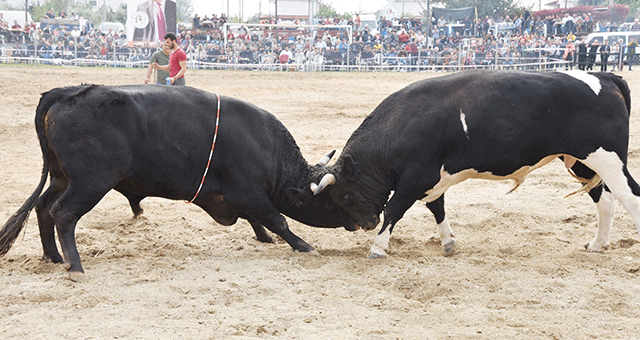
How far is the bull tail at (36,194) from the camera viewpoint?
504cm

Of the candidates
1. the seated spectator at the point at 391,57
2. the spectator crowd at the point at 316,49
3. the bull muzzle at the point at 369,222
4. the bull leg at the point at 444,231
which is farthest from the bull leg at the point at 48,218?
the seated spectator at the point at 391,57

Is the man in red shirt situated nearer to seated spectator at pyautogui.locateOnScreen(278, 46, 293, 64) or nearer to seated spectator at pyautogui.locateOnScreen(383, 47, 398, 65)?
seated spectator at pyautogui.locateOnScreen(278, 46, 293, 64)

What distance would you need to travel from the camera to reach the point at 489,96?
5.33m

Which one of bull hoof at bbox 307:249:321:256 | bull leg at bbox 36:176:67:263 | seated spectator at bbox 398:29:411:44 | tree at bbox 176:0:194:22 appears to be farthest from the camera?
tree at bbox 176:0:194:22

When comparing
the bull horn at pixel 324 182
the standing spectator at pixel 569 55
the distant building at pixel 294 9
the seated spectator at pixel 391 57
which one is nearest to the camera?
the bull horn at pixel 324 182

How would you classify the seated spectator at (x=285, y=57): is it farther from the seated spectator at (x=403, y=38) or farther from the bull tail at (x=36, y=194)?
the bull tail at (x=36, y=194)

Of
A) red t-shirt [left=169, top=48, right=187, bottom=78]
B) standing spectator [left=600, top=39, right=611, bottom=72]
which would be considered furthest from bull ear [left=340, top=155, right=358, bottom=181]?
standing spectator [left=600, top=39, right=611, bottom=72]

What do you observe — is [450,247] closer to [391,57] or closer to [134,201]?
[134,201]

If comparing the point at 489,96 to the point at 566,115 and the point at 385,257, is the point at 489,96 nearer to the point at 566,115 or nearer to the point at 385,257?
the point at 566,115

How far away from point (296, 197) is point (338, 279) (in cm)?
132

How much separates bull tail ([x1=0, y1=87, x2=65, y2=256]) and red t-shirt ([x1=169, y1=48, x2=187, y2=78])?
7.19m

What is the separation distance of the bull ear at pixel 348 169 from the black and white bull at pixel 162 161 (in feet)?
0.94

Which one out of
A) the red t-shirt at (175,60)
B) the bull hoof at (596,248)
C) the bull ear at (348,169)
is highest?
the red t-shirt at (175,60)

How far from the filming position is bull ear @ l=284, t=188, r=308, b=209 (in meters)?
5.98
